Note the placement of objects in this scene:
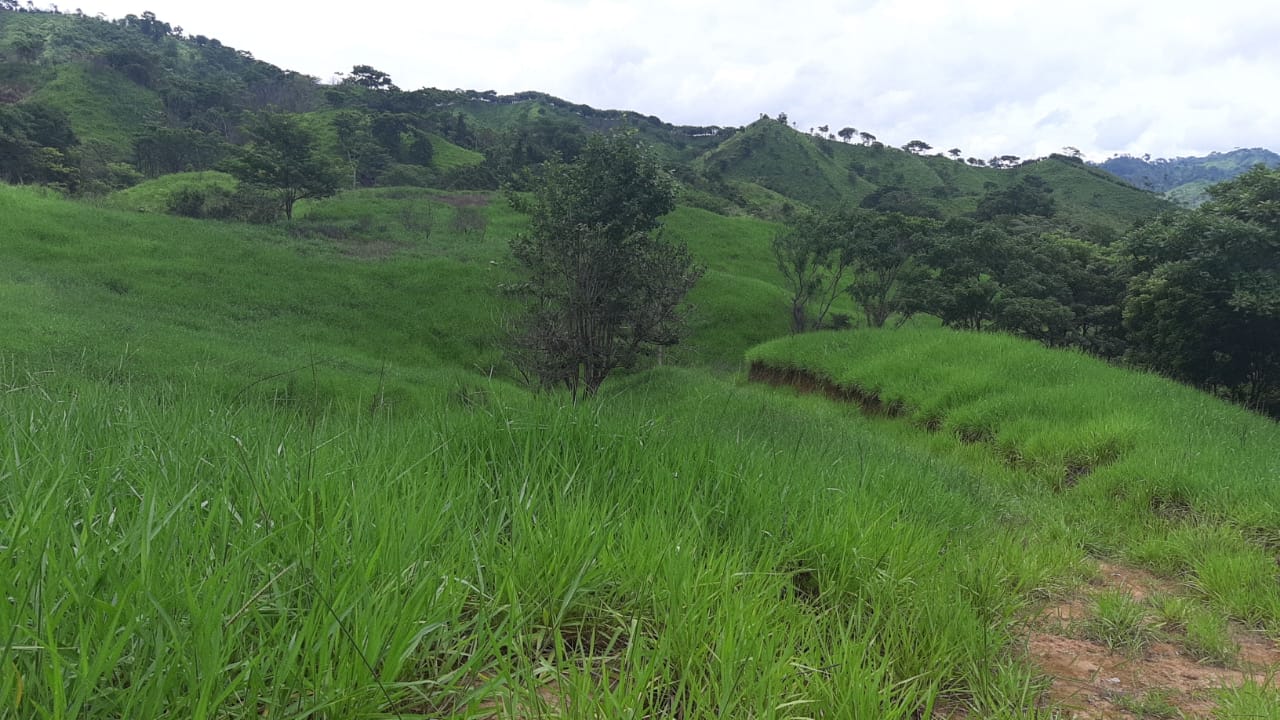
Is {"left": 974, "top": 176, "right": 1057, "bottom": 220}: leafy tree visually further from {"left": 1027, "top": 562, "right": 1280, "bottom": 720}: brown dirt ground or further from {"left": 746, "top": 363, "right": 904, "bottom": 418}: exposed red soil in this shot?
{"left": 1027, "top": 562, "right": 1280, "bottom": 720}: brown dirt ground

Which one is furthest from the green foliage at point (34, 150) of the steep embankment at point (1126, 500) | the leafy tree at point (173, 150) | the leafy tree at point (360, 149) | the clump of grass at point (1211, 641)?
the clump of grass at point (1211, 641)

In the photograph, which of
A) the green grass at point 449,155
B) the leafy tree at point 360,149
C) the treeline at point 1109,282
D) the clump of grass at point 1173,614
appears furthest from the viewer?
the green grass at point 449,155

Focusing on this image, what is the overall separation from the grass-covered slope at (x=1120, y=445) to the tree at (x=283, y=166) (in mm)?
44921

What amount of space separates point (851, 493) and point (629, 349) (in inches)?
495

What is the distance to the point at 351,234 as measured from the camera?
4025 centimetres

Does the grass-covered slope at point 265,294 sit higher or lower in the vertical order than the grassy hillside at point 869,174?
lower

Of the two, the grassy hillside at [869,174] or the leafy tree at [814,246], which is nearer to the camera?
the leafy tree at [814,246]

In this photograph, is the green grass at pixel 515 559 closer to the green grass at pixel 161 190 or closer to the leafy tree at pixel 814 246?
the leafy tree at pixel 814 246

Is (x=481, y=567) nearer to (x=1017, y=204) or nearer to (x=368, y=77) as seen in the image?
(x=1017, y=204)

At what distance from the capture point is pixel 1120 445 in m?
6.56

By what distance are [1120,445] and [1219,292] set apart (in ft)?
37.4

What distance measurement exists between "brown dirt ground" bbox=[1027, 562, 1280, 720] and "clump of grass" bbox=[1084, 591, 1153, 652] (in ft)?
0.16

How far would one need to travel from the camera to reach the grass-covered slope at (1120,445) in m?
4.06

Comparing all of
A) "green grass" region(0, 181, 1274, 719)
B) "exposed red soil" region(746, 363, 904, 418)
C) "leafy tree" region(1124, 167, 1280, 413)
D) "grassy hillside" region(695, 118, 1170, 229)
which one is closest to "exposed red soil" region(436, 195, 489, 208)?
"exposed red soil" region(746, 363, 904, 418)
